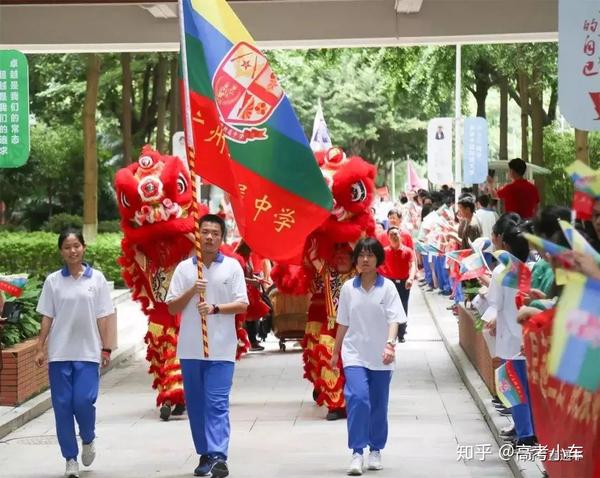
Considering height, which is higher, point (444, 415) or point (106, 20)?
point (106, 20)

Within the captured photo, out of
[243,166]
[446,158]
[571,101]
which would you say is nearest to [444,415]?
[243,166]

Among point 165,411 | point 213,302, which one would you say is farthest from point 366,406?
point 165,411

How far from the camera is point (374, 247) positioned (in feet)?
32.8

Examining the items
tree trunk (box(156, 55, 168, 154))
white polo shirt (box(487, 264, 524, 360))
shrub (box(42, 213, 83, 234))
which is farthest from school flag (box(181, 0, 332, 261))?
shrub (box(42, 213, 83, 234))

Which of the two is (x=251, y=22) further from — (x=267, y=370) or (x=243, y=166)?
(x=243, y=166)

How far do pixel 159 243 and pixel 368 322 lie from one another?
3.55 m

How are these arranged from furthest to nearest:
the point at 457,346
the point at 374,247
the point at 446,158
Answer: the point at 446,158
the point at 457,346
the point at 374,247

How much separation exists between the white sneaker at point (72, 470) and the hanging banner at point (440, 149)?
25742 mm

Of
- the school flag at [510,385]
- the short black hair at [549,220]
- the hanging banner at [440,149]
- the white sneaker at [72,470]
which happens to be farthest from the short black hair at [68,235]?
Result: the hanging banner at [440,149]

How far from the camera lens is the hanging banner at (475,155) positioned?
104 ft

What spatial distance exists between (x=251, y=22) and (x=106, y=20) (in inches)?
72.3

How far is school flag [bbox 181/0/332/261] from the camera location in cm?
1122

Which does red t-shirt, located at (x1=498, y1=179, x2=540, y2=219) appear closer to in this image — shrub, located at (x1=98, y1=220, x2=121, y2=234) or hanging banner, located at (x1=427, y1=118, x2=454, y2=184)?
hanging banner, located at (x1=427, y1=118, x2=454, y2=184)

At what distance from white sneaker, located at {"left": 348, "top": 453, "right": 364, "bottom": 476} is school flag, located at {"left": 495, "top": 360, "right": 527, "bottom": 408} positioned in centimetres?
114
